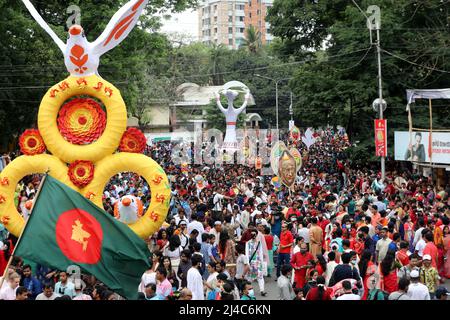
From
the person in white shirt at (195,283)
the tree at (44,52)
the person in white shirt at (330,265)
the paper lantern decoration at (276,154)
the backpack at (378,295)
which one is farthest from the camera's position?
the tree at (44,52)

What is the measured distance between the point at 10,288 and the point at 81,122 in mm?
4717

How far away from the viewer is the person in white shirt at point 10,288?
372 inches

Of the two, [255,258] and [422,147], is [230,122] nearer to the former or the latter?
[422,147]

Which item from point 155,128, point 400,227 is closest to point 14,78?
point 400,227

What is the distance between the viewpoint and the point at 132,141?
45.1 ft

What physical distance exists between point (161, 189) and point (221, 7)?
318 ft

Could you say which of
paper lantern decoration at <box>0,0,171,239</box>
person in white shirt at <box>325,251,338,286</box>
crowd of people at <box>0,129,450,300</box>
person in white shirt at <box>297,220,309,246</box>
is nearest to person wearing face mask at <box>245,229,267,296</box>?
crowd of people at <box>0,129,450,300</box>

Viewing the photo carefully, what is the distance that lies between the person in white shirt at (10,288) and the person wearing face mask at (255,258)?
472 cm

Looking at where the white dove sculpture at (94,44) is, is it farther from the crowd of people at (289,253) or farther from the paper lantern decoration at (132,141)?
the crowd of people at (289,253)

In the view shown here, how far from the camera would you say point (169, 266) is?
11.0 m

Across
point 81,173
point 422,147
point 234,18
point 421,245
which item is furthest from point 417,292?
point 234,18

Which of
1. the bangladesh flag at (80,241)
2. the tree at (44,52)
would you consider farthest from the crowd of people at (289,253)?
the tree at (44,52)

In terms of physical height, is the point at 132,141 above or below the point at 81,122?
below
